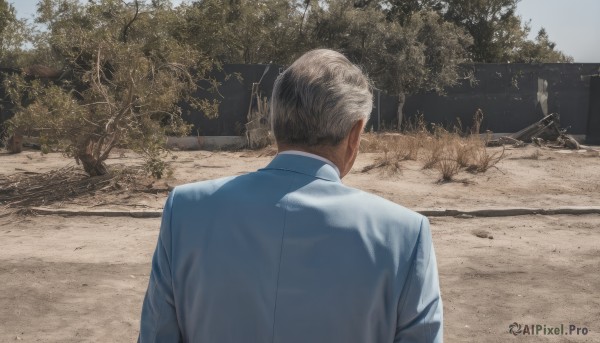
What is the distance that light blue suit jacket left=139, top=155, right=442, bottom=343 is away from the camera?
1.53 meters

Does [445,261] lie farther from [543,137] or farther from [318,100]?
[543,137]

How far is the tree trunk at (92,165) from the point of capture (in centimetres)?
982

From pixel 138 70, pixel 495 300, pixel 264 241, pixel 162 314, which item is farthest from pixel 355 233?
pixel 138 70

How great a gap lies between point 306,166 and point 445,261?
4935 mm

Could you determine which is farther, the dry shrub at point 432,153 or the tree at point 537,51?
the tree at point 537,51

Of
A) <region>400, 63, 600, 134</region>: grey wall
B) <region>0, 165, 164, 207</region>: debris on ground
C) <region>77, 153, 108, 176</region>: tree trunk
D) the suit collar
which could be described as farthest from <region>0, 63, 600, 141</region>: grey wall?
the suit collar

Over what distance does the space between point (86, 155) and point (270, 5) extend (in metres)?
10.2

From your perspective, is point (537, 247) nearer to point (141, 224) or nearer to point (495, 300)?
point (495, 300)

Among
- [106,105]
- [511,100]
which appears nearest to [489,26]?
[511,100]

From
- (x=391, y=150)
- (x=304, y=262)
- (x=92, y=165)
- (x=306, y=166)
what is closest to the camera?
(x=304, y=262)

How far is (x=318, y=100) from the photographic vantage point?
1608 mm

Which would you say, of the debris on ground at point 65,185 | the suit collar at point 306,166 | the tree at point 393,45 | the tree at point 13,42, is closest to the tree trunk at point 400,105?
the tree at point 393,45

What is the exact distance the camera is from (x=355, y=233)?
154 cm

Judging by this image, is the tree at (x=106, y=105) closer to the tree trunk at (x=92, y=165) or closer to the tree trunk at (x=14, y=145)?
the tree trunk at (x=92, y=165)
